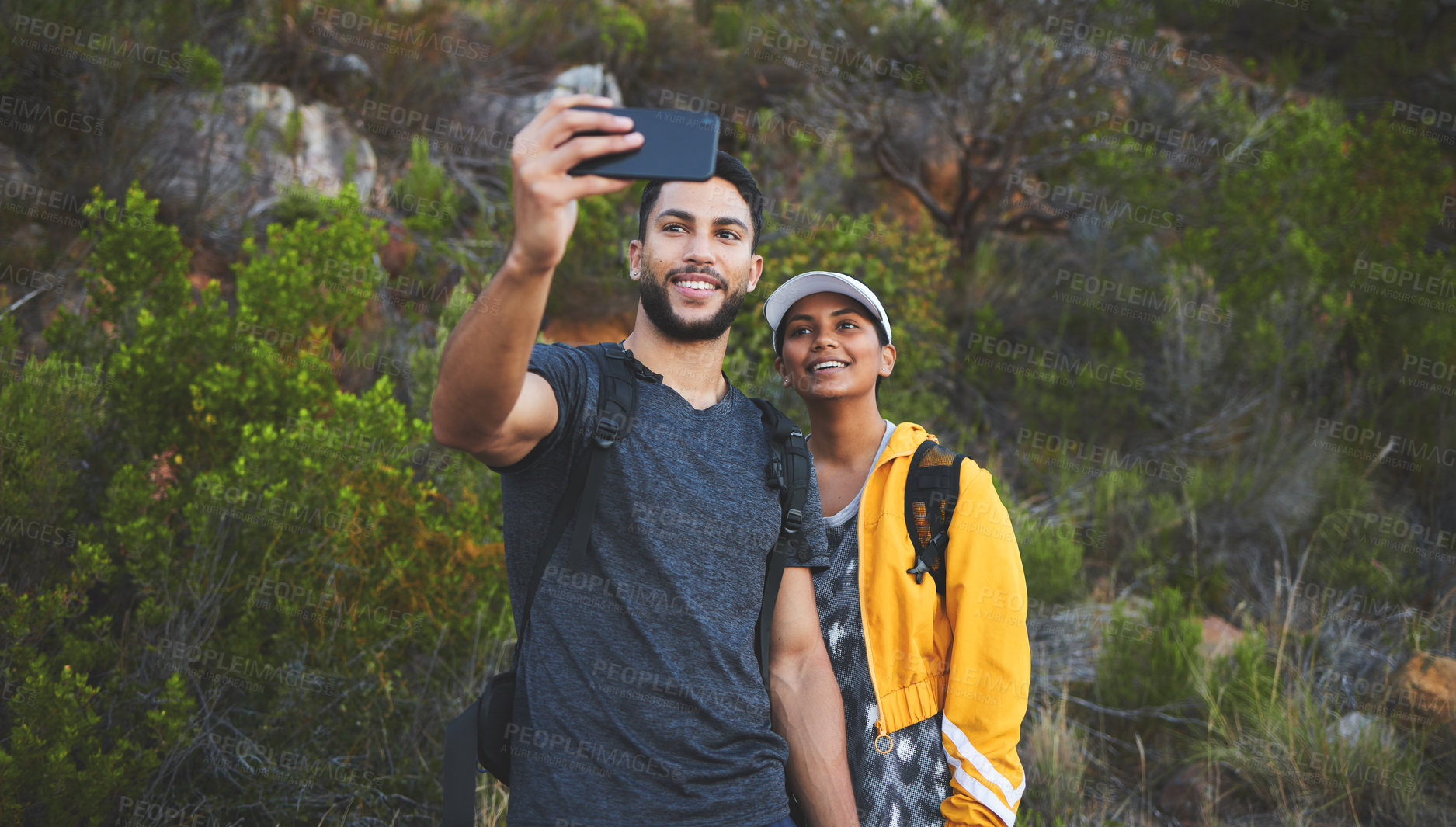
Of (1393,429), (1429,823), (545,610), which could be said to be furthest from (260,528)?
(1393,429)

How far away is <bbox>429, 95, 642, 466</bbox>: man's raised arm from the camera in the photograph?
1.26m

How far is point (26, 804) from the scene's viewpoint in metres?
2.63

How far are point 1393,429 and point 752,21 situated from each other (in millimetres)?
8107

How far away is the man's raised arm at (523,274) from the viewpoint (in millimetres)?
1257

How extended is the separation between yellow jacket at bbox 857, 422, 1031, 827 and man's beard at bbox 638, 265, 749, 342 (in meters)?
0.72

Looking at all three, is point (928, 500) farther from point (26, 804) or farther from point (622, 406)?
point (26, 804)
